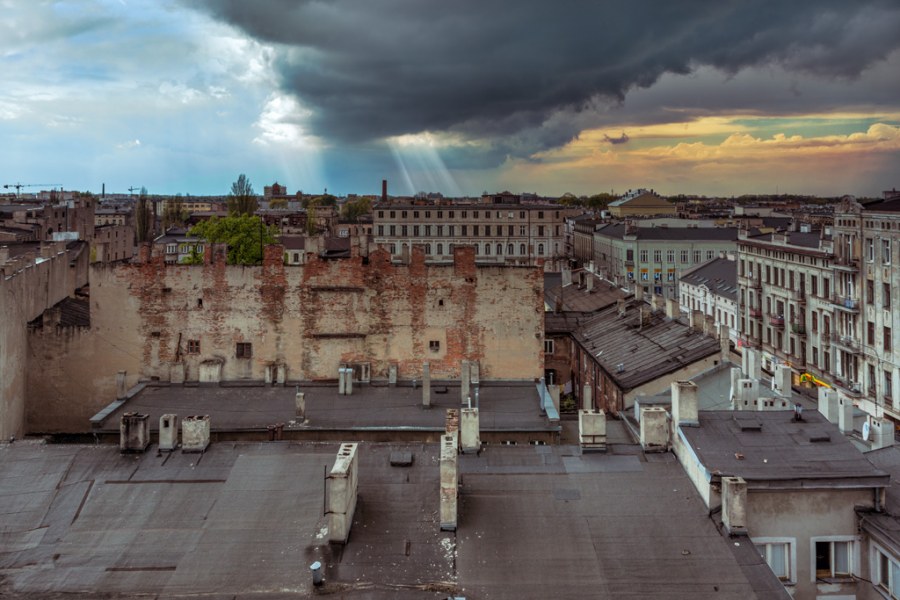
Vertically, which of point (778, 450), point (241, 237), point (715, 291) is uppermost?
point (241, 237)

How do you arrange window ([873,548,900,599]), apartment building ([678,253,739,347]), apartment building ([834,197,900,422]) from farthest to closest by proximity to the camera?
apartment building ([678,253,739,347]), apartment building ([834,197,900,422]), window ([873,548,900,599])

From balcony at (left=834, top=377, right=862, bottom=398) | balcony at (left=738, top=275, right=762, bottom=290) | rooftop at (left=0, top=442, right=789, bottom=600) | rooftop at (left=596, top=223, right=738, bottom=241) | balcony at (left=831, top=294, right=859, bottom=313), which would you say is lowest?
balcony at (left=834, top=377, right=862, bottom=398)

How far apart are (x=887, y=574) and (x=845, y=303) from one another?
4160 centimetres

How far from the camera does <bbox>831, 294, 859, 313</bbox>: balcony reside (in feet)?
183

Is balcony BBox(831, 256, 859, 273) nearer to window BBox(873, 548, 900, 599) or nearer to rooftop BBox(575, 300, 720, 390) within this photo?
rooftop BBox(575, 300, 720, 390)

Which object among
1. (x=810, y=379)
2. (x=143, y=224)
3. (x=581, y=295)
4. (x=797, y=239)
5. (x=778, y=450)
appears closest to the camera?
(x=778, y=450)

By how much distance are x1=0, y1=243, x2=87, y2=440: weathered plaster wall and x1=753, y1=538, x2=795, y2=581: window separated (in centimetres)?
2976

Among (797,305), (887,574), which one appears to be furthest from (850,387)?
(887,574)

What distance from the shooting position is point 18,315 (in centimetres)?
3653

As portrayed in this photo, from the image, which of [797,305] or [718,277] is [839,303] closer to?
[797,305]

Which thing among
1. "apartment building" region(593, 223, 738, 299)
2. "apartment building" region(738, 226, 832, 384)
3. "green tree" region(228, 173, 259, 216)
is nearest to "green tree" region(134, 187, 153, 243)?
"green tree" region(228, 173, 259, 216)

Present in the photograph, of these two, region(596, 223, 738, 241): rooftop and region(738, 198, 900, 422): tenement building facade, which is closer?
region(738, 198, 900, 422): tenement building facade

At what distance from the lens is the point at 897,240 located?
5100 centimetres

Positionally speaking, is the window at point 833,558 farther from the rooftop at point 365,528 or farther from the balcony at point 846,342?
the balcony at point 846,342
